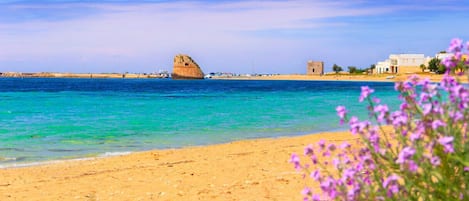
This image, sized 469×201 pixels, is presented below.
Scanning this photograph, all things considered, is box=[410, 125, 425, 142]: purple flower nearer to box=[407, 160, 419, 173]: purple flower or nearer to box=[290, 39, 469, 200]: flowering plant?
box=[290, 39, 469, 200]: flowering plant

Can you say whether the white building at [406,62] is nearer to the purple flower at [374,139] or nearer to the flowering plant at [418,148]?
the flowering plant at [418,148]

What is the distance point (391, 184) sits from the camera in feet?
9.64

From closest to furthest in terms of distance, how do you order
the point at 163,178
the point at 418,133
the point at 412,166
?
the point at 412,166
the point at 418,133
the point at 163,178

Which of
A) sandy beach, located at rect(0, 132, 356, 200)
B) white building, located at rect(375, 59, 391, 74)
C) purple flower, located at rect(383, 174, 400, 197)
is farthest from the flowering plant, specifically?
white building, located at rect(375, 59, 391, 74)

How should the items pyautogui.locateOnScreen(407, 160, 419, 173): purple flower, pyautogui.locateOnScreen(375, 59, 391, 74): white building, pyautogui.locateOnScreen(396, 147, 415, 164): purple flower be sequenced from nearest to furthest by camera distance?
pyautogui.locateOnScreen(396, 147, 415, 164): purple flower
pyautogui.locateOnScreen(407, 160, 419, 173): purple flower
pyautogui.locateOnScreen(375, 59, 391, 74): white building

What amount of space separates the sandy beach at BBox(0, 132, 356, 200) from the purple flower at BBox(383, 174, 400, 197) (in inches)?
170

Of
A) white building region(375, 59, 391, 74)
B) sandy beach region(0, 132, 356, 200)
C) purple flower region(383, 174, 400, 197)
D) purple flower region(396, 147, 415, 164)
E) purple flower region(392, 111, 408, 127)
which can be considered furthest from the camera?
white building region(375, 59, 391, 74)

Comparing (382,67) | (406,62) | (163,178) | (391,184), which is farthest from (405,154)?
(382,67)

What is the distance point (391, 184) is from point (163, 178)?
6.94 metres

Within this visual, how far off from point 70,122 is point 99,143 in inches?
360

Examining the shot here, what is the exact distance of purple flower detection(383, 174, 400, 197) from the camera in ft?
9.17

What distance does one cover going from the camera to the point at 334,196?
302 centimetres

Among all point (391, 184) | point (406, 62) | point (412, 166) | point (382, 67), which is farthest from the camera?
point (382, 67)

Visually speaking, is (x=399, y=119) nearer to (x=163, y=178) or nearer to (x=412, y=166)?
(x=412, y=166)
